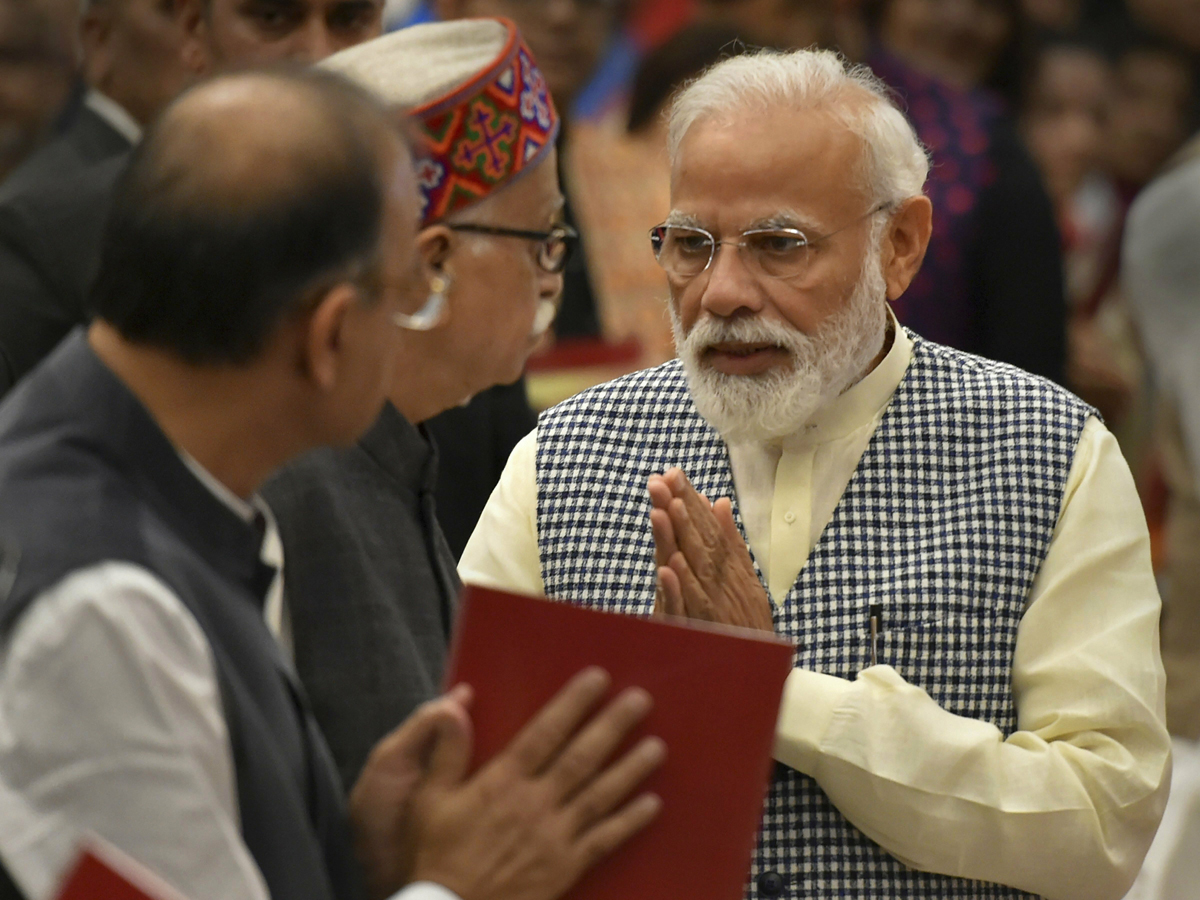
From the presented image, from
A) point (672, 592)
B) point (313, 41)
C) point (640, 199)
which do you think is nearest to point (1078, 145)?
point (640, 199)

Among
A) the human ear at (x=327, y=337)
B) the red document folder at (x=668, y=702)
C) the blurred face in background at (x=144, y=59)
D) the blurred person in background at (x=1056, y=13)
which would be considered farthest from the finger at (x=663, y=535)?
the blurred person in background at (x=1056, y=13)

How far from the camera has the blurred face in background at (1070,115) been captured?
8.59 m

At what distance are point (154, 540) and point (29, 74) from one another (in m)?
4.08

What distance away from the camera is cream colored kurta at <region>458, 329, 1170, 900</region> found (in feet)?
8.38

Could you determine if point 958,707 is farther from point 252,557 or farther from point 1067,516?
point 252,557

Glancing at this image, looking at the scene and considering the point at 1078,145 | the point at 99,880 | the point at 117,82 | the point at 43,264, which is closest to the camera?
the point at 99,880

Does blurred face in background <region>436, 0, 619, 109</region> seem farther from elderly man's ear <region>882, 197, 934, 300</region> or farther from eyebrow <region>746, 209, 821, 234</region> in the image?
eyebrow <region>746, 209, 821, 234</region>

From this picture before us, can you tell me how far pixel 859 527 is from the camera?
2.83 meters

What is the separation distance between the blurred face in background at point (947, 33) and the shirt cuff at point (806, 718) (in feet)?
13.8

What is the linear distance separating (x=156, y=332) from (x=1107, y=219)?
7.54m

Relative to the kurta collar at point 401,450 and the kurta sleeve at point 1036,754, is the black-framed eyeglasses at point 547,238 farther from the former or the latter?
the kurta sleeve at point 1036,754

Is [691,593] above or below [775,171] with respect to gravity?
below

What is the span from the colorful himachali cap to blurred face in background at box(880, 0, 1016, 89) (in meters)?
3.76

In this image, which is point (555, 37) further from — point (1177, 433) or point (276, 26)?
point (1177, 433)
